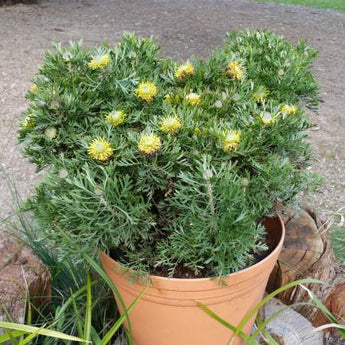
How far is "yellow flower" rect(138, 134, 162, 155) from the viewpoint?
3.93ft

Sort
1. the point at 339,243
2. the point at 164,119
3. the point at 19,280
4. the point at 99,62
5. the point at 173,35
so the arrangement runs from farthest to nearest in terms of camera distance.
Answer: the point at 173,35 < the point at 339,243 < the point at 19,280 < the point at 99,62 < the point at 164,119

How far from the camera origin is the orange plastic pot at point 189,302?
1372 mm

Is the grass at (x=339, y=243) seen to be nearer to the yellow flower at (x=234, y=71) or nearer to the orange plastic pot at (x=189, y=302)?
the orange plastic pot at (x=189, y=302)

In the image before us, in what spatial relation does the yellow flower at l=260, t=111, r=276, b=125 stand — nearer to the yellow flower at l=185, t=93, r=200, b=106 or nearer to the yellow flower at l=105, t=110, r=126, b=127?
the yellow flower at l=185, t=93, r=200, b=106

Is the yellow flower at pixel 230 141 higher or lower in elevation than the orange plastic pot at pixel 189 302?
higher

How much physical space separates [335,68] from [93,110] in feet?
15.0

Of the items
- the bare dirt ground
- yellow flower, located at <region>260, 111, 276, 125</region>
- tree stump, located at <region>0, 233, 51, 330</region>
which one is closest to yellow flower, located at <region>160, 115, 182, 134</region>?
yellow flower, located at <region>260, 111, 276, 125</region>

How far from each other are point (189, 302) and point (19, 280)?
2.18 feet

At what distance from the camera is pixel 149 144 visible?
3.92 feet

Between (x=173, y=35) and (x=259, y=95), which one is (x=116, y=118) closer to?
(x=259, y=95)

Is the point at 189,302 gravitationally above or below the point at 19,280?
above

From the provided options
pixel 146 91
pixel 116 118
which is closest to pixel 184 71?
pixel 146 91

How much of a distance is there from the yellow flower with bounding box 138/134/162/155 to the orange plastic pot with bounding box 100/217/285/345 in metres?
0.37

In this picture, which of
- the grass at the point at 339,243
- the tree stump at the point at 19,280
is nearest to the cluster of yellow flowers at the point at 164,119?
the tree stump at the point at 19,280
